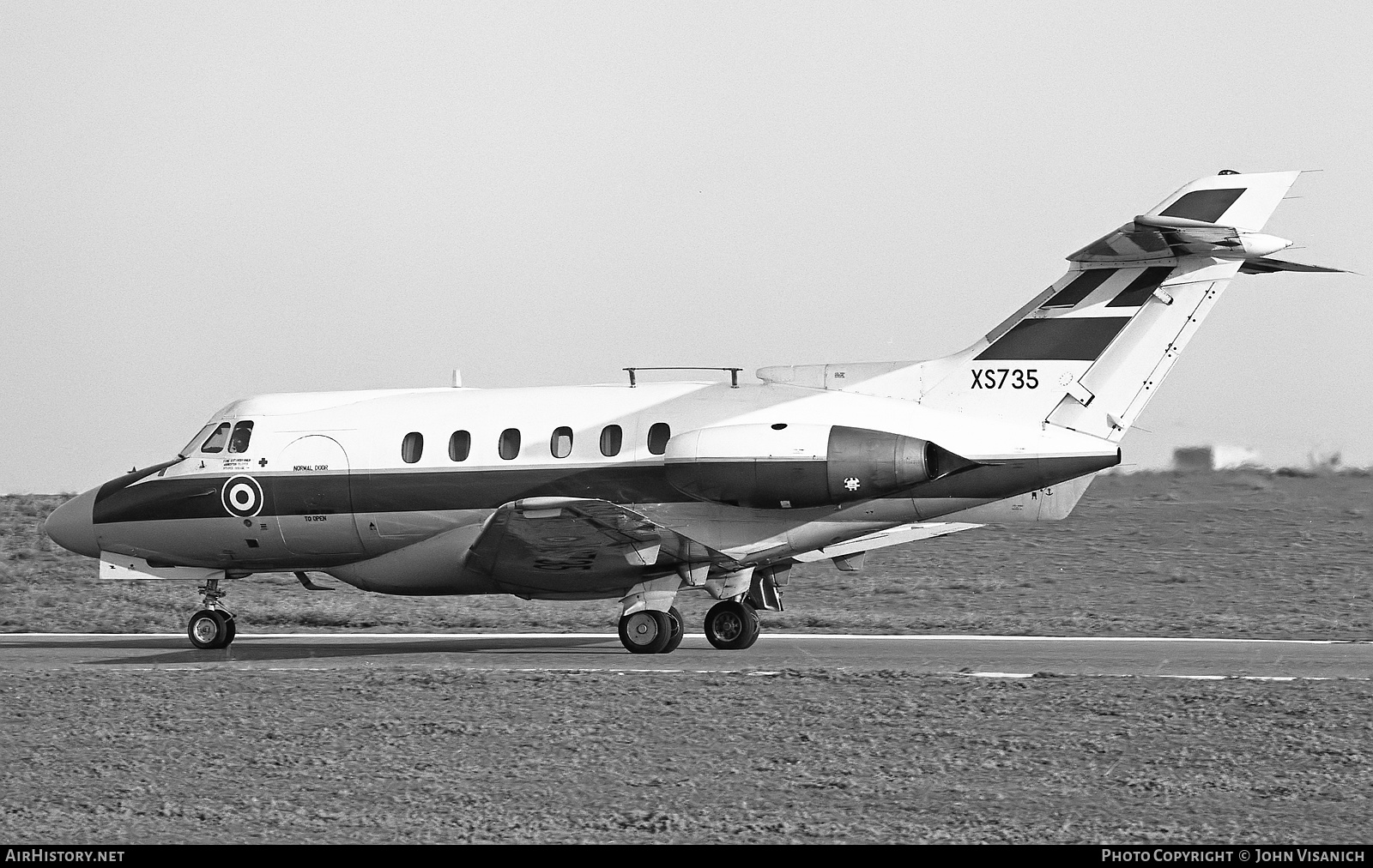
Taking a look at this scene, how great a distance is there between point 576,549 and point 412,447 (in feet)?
9.99

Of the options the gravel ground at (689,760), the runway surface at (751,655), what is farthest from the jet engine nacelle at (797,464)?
the gravel ground at (689,760)

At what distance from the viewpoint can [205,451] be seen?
21.8 meters

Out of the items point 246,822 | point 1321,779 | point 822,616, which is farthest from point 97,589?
point 1321,779

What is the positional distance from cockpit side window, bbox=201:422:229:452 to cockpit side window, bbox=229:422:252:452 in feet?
0.40

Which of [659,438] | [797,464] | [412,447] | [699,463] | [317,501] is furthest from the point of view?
[317,501]

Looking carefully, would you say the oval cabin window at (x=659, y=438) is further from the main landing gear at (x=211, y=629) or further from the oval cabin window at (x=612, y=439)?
the main landing gear at (x=211, y=629)

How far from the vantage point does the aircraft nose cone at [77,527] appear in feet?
73.1

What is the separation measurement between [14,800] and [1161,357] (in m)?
13.9

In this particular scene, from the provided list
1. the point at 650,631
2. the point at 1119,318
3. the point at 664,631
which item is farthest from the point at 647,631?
the point at 1119,318

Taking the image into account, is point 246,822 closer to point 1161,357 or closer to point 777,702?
point 777,702

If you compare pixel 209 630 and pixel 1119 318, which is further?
pixel 209 630

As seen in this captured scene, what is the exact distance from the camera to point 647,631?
19.5m

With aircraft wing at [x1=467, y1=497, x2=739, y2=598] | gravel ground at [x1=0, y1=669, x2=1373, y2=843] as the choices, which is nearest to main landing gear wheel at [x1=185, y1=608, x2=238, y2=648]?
aircraft wing at [x1=467, y1=497, x2=739, y2=598]

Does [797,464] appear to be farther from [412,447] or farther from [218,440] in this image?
[218,440]
